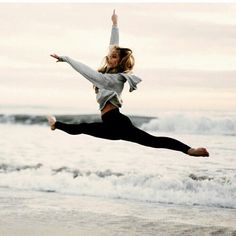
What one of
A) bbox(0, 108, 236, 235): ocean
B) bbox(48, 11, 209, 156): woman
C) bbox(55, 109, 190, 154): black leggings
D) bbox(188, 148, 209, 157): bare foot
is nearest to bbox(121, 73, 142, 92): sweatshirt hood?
bbox(48, 11, 209, 156): woman

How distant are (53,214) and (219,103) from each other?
53.0 inches

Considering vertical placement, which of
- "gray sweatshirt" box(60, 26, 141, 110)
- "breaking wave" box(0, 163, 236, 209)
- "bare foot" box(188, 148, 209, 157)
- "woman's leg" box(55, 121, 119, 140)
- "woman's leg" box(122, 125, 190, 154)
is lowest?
"breaking wave" box(0, 163, 236, 209)

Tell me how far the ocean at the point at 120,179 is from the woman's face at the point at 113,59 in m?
1.20

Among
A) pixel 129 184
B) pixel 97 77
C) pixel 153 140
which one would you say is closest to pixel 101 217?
pixel 129 184

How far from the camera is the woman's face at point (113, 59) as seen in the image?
3172 millimetres

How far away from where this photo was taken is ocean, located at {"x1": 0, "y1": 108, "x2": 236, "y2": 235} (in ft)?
14.1

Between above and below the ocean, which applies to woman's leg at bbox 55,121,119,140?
above

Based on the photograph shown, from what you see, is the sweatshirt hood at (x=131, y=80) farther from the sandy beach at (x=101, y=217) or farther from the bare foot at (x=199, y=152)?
the sandy beach at (x=101, y=217)

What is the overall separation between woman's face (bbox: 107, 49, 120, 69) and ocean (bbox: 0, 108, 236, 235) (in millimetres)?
1204

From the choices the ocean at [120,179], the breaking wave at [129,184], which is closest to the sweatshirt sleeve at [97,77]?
the ocean at [120,179]

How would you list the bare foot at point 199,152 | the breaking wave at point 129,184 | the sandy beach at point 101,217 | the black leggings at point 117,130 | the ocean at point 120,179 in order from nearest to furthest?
1. the bare foot at point 199,152
2. the black leggings at point 117,130
3. the sandy beach at point 101,217
4. the ocean at point 120,179
5. the breaking wave at point 129,184

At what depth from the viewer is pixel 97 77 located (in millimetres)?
3090

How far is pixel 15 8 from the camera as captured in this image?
448 centimetres

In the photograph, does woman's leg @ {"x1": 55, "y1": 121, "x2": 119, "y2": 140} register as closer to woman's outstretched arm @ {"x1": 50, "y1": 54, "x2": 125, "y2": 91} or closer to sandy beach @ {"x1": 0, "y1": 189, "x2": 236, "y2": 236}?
woman's outstretched arm @ {"x1": 50, "y1": 54, "x2": 125, "y2": 91}
